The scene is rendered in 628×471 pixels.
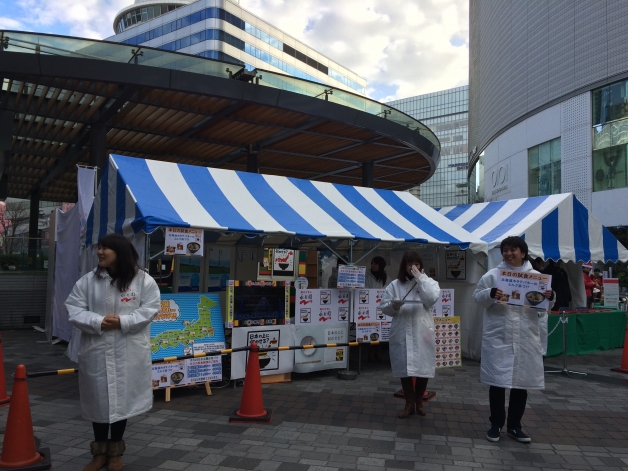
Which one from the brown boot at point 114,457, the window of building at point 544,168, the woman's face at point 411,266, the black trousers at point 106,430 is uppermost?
the window of building at point 544,168

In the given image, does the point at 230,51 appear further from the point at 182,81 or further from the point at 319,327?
the point at 319,327

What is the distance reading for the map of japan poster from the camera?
20.2 ft

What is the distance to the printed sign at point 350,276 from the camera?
7.72 metres

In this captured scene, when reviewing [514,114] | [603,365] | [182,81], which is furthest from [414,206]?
[514,114]

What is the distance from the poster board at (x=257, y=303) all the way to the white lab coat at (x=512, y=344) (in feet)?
10.9

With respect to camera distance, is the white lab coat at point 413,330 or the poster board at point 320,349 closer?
the white lab coat at point 413,330

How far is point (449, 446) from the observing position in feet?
15.4

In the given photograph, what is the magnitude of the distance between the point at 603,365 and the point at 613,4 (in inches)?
861

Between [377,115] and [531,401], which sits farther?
[377,115]

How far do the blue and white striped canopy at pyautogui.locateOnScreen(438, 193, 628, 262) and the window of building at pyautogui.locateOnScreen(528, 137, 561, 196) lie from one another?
18530 mm

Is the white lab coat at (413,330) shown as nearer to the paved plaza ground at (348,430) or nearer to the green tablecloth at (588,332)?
the paved plaza ground at (348,430)

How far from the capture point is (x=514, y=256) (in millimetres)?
4730

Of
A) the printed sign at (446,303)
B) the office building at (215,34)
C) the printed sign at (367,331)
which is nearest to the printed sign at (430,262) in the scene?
the printed sign at (446,303)

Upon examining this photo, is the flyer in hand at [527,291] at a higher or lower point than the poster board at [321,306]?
higher
